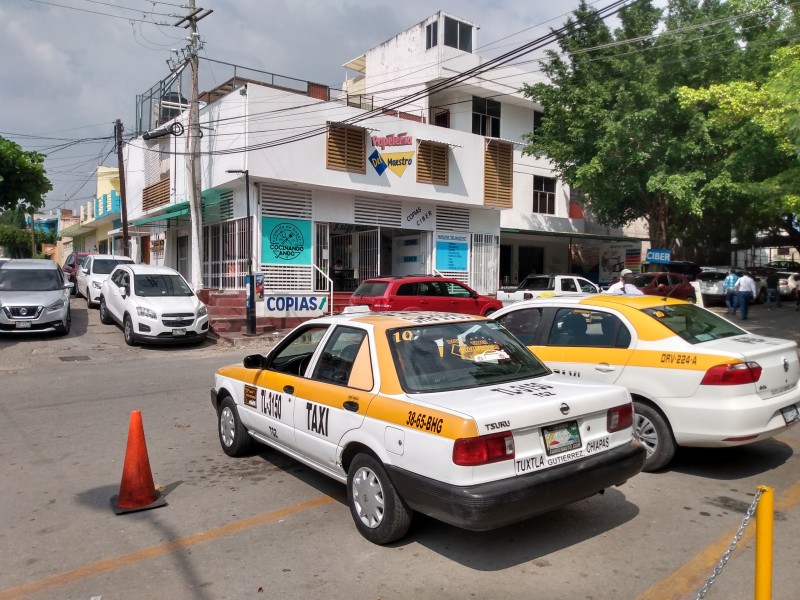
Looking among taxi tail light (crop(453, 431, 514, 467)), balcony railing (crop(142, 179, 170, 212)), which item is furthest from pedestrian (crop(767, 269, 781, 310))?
taxi tail light (crop(453, 431, 514, 467))

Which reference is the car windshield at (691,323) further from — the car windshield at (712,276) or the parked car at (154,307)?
the car windshield at (712,276)

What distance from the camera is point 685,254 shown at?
3622 cm

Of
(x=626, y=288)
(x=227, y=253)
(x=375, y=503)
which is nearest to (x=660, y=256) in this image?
(x=626, y=288)

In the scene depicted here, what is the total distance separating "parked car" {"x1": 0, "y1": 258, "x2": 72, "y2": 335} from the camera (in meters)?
14.2

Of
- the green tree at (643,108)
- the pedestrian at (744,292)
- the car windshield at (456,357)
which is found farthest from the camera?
the green tree at (643,108)

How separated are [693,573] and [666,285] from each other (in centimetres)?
2145

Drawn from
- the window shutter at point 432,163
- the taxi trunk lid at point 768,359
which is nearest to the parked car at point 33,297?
the window shutter at point 432,163

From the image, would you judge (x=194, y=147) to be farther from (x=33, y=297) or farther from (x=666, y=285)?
(x=666, y=285)

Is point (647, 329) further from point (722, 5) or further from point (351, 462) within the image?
point (722, 5)

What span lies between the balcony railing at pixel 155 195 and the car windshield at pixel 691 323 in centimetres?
2065

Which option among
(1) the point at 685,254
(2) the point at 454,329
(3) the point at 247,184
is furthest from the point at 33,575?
(1) the point at 685,254

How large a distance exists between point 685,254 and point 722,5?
16.2m

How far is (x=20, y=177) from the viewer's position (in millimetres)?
14086

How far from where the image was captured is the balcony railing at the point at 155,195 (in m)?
23.2
